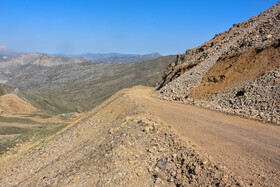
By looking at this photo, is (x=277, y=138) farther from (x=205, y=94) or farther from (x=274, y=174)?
(x=205, y=94)

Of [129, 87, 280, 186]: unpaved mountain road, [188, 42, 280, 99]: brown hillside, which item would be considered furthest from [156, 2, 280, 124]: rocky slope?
[129, 87, 280, 186]: unpaved mountain road

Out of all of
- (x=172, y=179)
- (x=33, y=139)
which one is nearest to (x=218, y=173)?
(x=172, y=179)

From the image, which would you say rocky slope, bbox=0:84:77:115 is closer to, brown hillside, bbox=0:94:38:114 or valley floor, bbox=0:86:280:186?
brown hillside, bbox=0:94:38:114

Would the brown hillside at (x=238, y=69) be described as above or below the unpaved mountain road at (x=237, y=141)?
above

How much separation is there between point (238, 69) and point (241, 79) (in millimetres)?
1714

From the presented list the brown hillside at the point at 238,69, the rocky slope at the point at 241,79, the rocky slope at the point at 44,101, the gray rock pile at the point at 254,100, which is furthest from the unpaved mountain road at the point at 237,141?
the rocky slope at the point at 44,101

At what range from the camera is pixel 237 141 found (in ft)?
27.6

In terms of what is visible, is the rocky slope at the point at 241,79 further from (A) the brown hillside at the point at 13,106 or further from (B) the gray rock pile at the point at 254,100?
(A) the brown hillside at the point at 13,106

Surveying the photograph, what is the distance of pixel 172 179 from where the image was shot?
558cm

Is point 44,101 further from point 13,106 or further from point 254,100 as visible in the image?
point 254,100

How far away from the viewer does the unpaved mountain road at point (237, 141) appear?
19.1ft

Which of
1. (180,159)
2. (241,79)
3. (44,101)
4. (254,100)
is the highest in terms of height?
(241,79)

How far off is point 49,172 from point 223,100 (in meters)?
12.7

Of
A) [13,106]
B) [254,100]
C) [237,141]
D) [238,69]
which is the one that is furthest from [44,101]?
[237,141]
